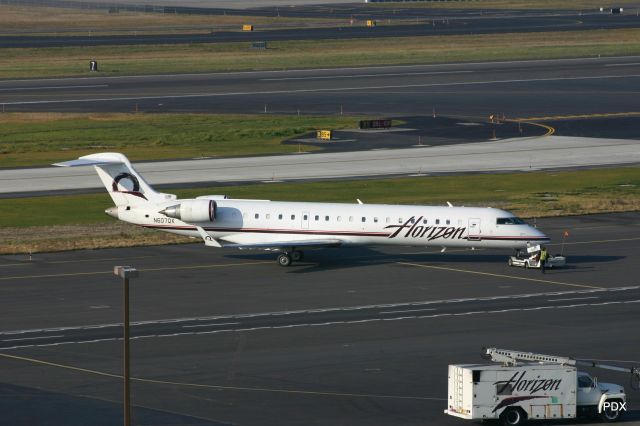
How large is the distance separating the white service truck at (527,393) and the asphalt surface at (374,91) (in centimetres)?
9862

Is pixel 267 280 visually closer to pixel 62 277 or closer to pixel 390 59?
pixel 62 277

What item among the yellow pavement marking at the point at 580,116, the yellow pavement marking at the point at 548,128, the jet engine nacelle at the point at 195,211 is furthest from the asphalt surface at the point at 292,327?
the yellow pavement marking at the point at 580,116

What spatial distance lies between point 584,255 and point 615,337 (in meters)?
21.3

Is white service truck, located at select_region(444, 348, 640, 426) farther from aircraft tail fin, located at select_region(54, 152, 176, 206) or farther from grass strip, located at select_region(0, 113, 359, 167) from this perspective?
grass strip, located at select_region(0, 113, 359, 167)

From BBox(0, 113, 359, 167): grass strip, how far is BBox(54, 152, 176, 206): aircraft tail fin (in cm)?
4127

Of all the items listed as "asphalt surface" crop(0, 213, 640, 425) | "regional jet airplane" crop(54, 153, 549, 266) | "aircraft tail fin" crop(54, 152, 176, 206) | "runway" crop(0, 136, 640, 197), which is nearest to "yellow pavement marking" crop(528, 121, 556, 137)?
"runway" crop(0, 136, 640, 197)

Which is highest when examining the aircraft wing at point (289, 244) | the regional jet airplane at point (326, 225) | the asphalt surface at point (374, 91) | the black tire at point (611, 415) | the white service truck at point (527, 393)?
the asphalt surface at point (374, 91)

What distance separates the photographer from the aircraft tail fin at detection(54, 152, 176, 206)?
254 feet

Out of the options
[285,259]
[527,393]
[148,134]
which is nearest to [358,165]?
[148,134]

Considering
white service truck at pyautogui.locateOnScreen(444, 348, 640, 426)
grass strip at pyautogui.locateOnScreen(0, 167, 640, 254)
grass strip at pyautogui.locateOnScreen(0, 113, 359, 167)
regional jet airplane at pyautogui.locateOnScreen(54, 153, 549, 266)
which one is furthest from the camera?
grass strip at pyautogui.locateOnScreen(0, 113, 359, 167)

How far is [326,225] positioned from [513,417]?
31381mm

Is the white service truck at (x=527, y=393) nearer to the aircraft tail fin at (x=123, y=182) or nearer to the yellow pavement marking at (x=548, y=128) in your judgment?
the aircraft tail fin at (x=123, y=182)

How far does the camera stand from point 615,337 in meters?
58.9

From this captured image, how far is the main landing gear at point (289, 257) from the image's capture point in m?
76.2
